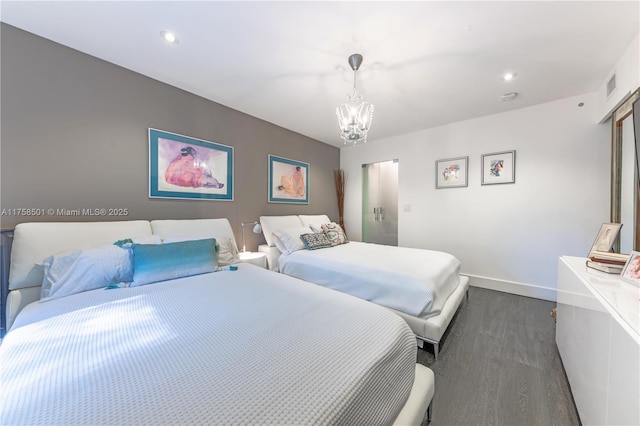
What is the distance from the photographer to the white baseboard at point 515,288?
9.46 ft

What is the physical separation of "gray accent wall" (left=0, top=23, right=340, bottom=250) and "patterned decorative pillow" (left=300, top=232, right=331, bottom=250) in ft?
3.58

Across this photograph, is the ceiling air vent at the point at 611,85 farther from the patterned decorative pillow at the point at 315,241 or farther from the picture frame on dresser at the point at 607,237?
the patterned decorative pillow at the point at 315,241

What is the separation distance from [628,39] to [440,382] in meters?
3.05

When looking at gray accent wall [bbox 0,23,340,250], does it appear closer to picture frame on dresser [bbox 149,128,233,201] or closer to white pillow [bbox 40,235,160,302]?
picture frame on dresser [bbox 149,128,233,201]

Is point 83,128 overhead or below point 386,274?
overhead

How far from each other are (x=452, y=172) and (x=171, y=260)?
388cm

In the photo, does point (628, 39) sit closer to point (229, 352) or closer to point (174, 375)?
point (229, 352)

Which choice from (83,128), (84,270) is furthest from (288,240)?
(83,128)

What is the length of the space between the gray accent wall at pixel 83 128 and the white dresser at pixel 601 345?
3.26 m

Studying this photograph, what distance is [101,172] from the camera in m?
2.11

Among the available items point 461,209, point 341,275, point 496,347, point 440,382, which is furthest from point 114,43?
point 461,209

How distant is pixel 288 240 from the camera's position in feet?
9.77

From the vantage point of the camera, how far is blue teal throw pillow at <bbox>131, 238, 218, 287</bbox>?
1.65 meters

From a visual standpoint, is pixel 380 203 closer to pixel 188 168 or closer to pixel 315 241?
pixel 315 241
